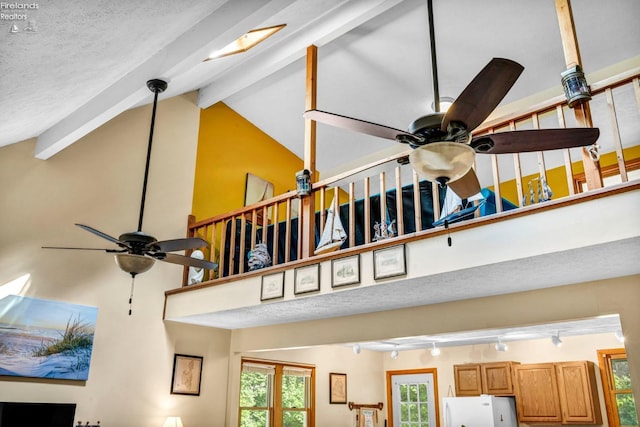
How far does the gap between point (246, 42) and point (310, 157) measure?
1.93 m

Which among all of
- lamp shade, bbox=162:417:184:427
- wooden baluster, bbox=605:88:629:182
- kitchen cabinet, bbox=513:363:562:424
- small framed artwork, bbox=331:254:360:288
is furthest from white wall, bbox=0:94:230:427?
wooden baluster, bbox=605:88:629:182

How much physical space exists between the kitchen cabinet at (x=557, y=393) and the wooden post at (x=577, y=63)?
4666 mm

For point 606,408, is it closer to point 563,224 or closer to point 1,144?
point 563,224

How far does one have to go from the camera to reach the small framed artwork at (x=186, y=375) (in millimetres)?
6363

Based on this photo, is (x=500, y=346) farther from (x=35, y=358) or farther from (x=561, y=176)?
(x=35, y=358)

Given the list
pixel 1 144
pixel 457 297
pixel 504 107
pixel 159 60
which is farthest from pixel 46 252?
pixel 504 107

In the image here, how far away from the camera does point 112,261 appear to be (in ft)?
20.1

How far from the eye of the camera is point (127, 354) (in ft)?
19.7

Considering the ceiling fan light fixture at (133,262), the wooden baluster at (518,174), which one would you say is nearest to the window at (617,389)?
the wooden baluster at (518,174)

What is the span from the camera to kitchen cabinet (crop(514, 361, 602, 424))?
713 centimetres

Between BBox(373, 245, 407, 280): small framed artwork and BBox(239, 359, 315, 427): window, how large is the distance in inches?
139

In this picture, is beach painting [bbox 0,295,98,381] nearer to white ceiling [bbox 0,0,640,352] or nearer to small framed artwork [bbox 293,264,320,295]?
white ceiling [bbox 0,0,640,352]

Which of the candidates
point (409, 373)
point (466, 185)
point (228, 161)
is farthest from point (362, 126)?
point (409, 373)

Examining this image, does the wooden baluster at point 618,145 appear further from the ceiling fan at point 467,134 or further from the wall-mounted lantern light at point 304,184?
the wall-mounted lantern light at point 304,184
